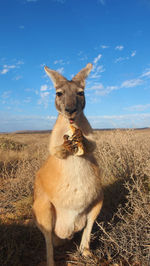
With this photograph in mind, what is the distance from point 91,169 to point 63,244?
151 cm

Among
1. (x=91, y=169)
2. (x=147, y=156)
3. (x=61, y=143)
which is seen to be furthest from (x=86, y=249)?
(x=147, y=156)

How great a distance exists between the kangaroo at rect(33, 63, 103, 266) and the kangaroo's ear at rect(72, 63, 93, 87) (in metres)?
0.37

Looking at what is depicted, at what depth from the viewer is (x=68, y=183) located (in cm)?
286

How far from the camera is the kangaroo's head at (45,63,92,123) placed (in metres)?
3.06

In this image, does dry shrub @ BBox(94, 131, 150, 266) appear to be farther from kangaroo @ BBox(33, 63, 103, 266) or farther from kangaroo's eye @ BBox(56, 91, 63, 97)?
kangaroo's eye @ BBox(56, 91, 63, 97)

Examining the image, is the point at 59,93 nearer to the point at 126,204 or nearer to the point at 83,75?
the point at 83,75

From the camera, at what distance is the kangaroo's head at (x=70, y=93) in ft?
10.0

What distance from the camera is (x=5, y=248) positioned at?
11.1 feet

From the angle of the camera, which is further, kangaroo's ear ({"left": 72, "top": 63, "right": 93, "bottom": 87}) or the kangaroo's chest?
kangaroo's ear ({"left": 72, "top": 63, "right": 93, "bottom": 87})

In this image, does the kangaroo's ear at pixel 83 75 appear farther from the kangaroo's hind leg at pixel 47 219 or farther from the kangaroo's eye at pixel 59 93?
the kangaroo's hind leg at pixel 47 219

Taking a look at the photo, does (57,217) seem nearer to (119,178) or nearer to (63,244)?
(63,244)

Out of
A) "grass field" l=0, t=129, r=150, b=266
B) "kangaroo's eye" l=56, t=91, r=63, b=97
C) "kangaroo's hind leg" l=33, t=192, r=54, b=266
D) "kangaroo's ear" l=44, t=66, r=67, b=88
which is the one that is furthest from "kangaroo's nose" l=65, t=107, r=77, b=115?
"grass field" l=0, t=129, r=150, b=266

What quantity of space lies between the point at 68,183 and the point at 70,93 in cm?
128

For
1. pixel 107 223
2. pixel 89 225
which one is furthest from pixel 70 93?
pixel 107 223
